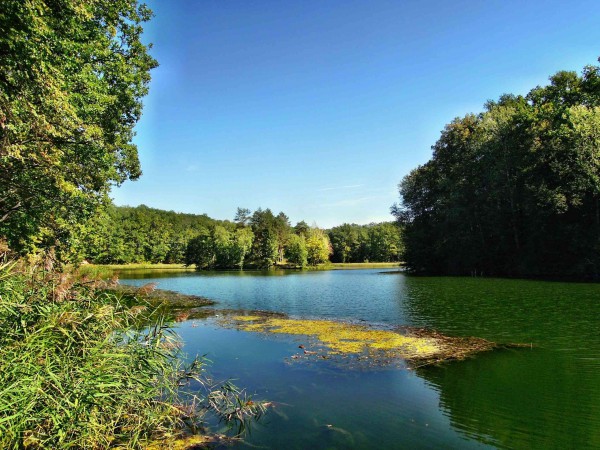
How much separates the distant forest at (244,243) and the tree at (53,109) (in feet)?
261

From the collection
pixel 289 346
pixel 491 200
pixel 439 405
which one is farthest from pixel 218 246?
pixel 439 405

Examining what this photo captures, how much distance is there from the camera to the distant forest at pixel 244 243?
101000 mm

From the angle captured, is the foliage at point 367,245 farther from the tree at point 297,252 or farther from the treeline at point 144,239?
the treeline at point 144,239

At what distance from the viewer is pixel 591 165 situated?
34812 mm

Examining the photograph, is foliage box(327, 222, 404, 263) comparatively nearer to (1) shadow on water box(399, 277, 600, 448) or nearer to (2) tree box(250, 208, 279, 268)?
(2) tree box(250, 208, 279, 268)

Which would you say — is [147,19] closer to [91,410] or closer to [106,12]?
[106,12]

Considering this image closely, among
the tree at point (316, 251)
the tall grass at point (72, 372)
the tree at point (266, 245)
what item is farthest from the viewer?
the tree at point (316, 251)

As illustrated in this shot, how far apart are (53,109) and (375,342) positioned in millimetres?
12469

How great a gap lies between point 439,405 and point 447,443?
168cm

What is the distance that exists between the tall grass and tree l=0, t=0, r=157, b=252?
3.46 meters

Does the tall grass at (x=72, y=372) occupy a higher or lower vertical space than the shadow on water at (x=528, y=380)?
higher

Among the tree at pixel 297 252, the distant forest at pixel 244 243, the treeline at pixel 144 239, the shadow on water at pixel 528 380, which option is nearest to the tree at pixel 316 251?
the distant forest at pixel 244 243

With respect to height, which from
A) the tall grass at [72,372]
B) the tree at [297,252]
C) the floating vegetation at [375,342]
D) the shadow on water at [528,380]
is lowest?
the floating vegetation at [375,342]

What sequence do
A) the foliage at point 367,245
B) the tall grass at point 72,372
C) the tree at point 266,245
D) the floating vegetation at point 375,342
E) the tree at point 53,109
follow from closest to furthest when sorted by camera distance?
the tall grass at point 72,372
the tree at point 53,109
the floating vegetation at point 375,342
the tree at point 266,245
the foliage at point 367,245
